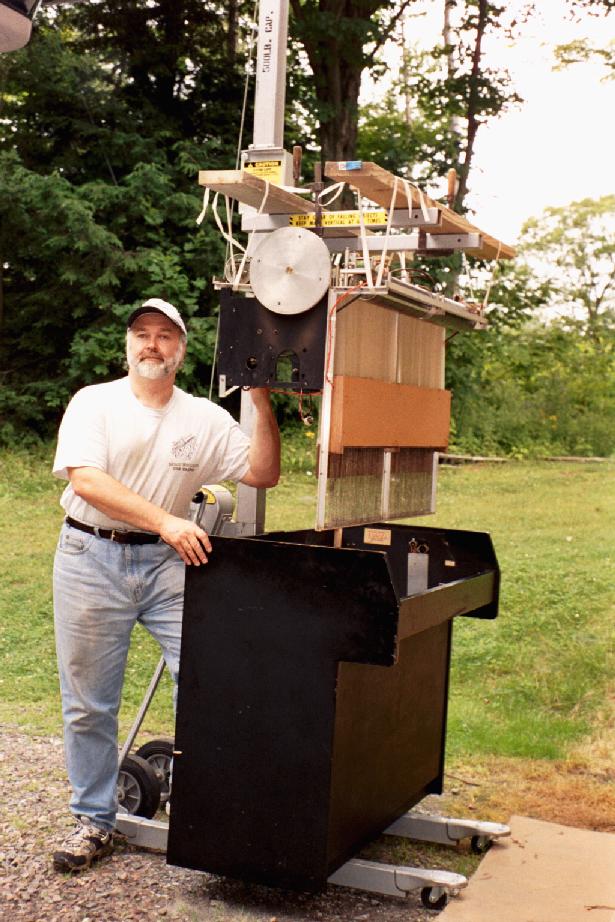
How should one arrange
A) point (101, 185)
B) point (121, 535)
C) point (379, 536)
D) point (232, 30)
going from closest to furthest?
point (121, 535) < point (379, 536) < point (101, 185) < point (232, 30)

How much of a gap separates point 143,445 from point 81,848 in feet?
3.68

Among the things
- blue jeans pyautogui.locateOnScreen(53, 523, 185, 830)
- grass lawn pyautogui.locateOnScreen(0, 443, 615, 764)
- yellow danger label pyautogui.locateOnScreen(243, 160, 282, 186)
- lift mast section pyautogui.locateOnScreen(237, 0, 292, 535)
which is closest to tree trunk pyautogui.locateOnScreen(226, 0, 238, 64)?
grass lawn pyautogui.locateOnScreen(0, 443, 615, 764)

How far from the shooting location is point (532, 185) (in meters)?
12.2

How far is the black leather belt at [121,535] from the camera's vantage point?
300 centimetres

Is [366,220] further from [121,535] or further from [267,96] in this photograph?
[121,535]

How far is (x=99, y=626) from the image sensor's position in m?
3.01

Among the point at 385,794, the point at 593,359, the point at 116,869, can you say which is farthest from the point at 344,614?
the point at 593,359

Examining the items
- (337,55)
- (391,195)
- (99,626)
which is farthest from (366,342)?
(337,55)

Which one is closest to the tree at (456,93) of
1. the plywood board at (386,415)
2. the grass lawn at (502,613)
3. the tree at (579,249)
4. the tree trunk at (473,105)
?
the tree trunk at (473,105)

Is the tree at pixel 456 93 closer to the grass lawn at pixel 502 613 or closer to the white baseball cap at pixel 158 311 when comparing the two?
the grass lawn at pixel 502 613

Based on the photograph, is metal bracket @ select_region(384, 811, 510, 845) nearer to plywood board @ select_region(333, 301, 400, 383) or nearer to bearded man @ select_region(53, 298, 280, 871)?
bearded man @ select_region(53, 298, 280, 871)

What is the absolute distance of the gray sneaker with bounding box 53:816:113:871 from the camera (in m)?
3.04

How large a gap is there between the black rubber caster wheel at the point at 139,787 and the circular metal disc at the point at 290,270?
1.52 meters

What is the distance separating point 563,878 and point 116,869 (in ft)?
4.13
